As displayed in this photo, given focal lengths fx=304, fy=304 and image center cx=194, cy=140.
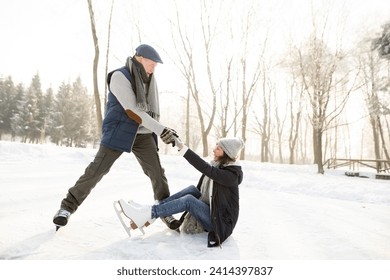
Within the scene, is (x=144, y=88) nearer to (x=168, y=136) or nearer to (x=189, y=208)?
(x=168, y=136)

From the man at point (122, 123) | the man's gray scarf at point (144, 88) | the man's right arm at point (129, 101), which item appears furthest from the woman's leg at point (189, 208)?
the man's gray scarf at point (144, 88)

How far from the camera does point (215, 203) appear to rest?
7.78ft

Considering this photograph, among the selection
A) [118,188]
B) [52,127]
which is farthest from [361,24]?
[52,127]

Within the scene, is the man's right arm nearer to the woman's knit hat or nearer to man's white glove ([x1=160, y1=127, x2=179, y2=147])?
man's white glove ([x1=160, y1=127, x2=179, y2=147])

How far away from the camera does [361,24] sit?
9641 millimetres

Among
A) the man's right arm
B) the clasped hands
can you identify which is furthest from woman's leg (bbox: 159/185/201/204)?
the man's right arm

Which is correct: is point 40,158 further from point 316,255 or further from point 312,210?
point 316,255

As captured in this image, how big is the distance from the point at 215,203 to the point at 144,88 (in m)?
1.11

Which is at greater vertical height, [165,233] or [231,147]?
[231,147]

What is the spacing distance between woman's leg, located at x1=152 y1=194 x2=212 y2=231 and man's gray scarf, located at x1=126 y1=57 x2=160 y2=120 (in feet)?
2.57

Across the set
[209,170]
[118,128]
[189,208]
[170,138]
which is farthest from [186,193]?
[118,128]

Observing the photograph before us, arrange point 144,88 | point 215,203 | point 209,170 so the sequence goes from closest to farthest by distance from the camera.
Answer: point 209,170 → point 215,203 → point 144,88

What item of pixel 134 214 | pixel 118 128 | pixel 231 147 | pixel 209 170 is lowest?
pixel 134 214

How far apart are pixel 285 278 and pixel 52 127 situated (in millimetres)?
30045
